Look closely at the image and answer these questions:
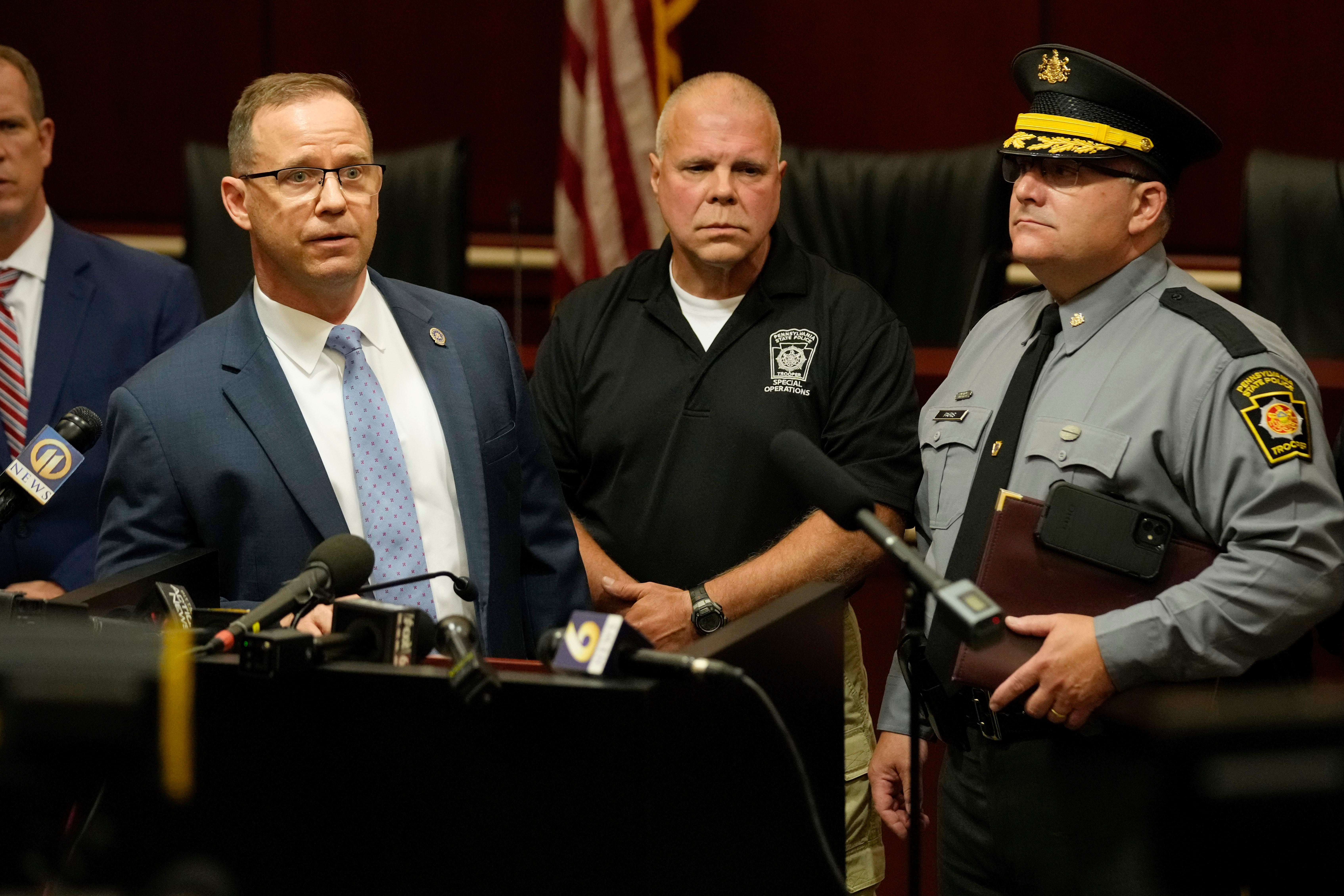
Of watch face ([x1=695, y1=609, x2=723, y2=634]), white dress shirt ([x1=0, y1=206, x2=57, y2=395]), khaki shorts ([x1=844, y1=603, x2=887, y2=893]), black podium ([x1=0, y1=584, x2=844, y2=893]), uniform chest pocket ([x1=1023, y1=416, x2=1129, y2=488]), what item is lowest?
khaki shorts ([x1=844, y1=603, x2=887, y2=893])

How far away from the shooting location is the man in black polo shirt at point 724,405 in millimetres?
2309

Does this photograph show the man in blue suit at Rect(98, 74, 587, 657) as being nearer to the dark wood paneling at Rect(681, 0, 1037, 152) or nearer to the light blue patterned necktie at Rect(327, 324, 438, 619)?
the light blue patterned necktie at Rect(327, 324, 438, 619)

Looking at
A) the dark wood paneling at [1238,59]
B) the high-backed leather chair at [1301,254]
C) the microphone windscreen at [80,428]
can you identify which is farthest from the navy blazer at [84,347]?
the dark wood paneling at [1238,59]

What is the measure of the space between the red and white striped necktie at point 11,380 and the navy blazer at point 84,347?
2 cm

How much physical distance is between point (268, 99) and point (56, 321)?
3.23 ft

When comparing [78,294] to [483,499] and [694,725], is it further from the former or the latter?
[694,725]

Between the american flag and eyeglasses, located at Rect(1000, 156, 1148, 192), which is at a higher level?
the american flag

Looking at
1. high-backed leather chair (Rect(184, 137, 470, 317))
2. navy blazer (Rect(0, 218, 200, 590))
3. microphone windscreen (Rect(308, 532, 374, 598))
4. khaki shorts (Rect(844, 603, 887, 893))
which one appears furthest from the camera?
high-backed leather chair (Rect(184, 137, 470, 317))

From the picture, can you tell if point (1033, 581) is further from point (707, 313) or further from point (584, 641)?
point (707, 313)

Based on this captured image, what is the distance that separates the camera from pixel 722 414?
2373mm

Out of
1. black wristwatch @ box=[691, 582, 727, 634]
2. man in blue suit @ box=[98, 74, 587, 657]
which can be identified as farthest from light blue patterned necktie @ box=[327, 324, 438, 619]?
black wristwatch @ box=[691, 582, 727, 634]

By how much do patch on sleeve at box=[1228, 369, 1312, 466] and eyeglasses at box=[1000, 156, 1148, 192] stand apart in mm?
375

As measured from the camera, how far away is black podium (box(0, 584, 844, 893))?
1162 mm

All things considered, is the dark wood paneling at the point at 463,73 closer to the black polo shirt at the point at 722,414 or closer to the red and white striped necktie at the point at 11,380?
the red and white striped necktie at the point at 11,380
